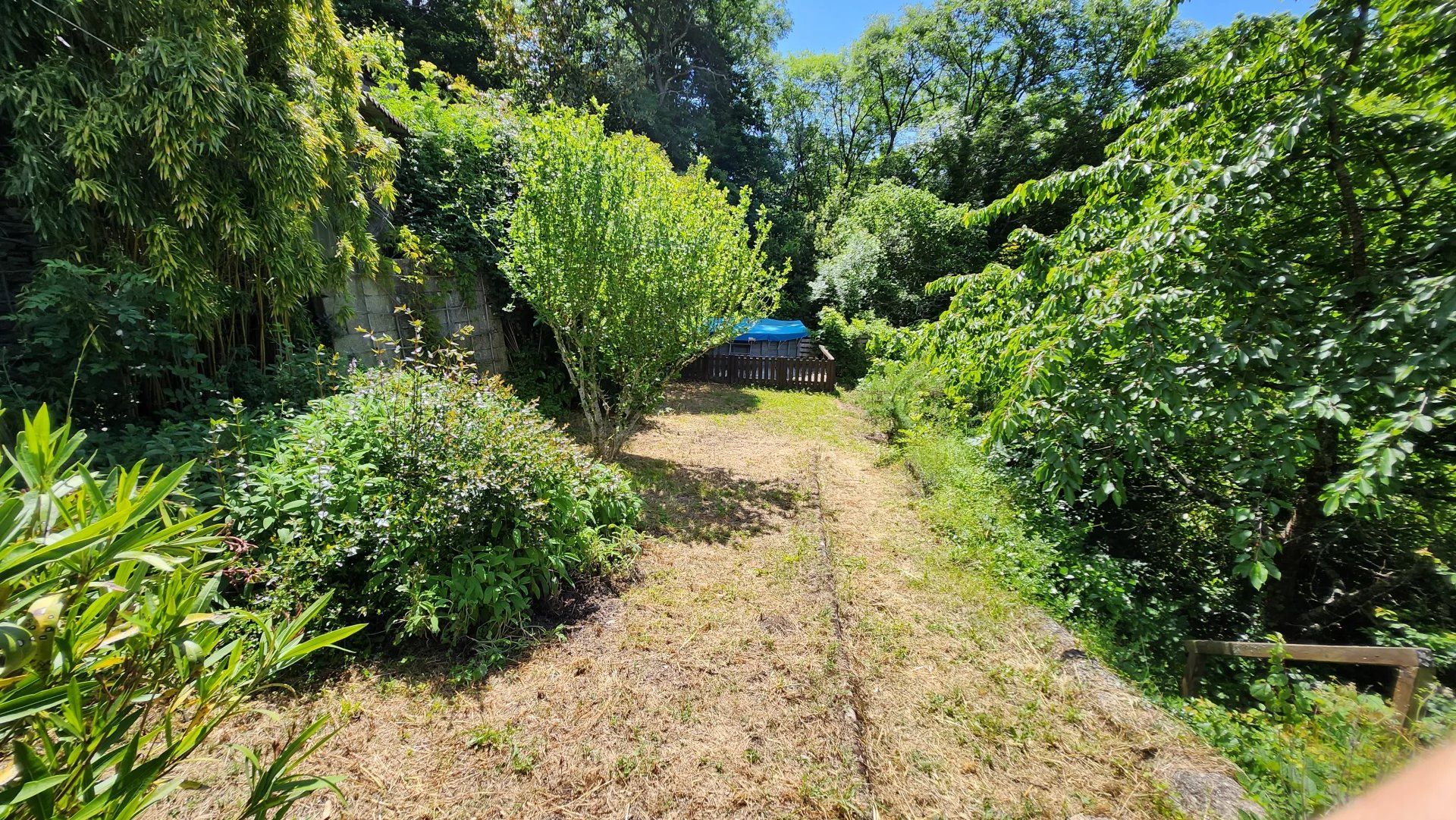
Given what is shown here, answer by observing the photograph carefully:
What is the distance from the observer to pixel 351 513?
104 inches

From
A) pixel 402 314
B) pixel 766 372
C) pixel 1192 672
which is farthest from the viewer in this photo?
pixel 766 372

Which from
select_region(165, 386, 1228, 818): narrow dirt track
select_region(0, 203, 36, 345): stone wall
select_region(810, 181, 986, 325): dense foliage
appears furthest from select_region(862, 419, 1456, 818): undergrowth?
select_region(810, 181, 986, 325): dense foliage

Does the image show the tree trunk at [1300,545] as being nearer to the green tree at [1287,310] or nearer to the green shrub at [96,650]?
the green tree at [1287,310]

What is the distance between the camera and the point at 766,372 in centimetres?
1170

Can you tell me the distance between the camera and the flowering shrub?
2537 millimetres

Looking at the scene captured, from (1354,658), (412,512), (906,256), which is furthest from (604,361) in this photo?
(906,256)

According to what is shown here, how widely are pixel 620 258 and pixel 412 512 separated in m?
3.02

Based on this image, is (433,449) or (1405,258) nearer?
(1405,258)

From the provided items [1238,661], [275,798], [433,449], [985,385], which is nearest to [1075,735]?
[1238,661]

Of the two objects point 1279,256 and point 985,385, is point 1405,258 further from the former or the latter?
point 985,385

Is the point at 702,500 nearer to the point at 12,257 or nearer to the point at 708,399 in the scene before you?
the point at 708,399

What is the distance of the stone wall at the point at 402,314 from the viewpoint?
16.6ft

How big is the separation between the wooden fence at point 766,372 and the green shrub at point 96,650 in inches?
409

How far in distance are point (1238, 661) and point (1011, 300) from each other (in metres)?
2.53
